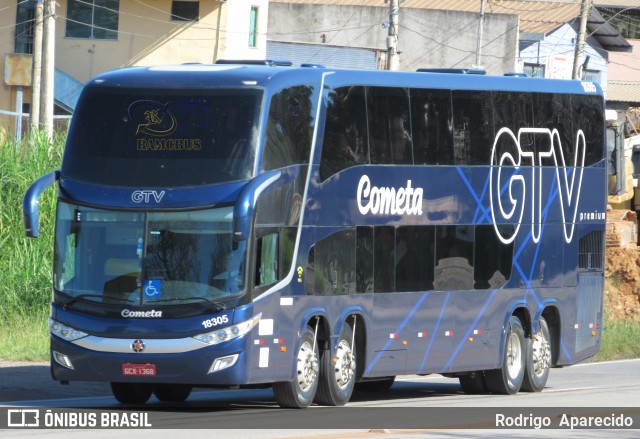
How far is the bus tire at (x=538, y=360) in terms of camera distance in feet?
73.3

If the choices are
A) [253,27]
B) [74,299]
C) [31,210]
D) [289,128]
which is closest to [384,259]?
[289,128]

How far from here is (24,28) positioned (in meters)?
51.8

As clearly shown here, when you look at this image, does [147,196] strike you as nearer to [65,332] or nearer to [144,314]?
[144,314]

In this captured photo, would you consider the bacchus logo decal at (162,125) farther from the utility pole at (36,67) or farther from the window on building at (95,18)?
the window on building at (95,18)


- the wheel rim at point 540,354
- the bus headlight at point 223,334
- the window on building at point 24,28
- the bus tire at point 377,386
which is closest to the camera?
the bus headlight at point 223,334

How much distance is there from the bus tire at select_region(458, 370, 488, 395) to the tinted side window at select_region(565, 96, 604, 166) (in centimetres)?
386

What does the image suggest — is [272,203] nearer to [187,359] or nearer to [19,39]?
[187,359]

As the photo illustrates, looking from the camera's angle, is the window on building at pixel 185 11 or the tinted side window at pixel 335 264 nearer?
the tinted side window at pixel 335 264

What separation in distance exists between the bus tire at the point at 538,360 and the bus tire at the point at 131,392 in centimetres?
646

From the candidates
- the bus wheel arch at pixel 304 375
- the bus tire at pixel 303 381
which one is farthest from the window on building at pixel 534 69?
the bus tire at pixel 303 381

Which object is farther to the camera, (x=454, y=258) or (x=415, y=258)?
(x=454, y=258)

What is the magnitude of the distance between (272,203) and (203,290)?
129 centimetres

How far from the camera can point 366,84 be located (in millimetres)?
19047

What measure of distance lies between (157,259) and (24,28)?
36.7 metres
